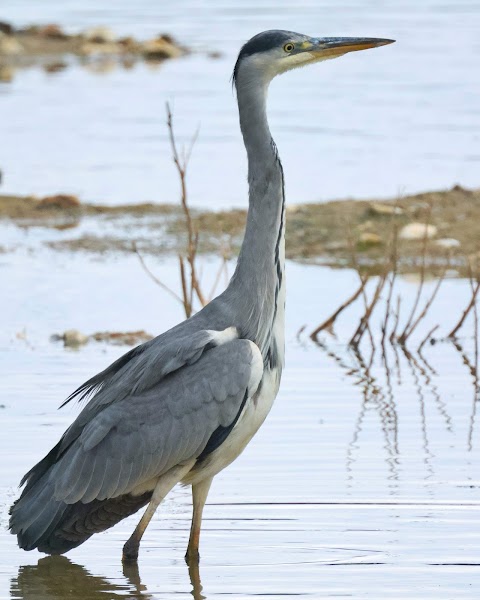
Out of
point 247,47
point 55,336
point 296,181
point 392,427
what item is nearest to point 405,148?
point 296,181

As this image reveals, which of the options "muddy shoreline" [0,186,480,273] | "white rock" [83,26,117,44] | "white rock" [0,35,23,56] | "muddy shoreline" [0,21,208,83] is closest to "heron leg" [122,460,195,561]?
"muddy shoreline" [0,186,480,273]

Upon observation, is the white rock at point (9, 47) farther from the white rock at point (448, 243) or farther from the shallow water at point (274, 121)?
the white rock at point (448, 243)

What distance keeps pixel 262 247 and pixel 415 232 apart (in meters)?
5.92

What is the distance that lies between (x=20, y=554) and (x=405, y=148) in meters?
10.7

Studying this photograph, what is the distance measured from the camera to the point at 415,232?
12.2 meters

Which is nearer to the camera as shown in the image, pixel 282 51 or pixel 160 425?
pixel 160 425

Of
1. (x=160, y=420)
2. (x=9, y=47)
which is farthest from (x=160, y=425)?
(x=9, y=47)

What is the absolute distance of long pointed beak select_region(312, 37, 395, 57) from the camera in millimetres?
6777

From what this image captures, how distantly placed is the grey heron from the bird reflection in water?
0.13 meters

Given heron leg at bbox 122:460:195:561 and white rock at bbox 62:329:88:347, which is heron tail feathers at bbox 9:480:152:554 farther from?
white rock at bbox 62:329:88:347

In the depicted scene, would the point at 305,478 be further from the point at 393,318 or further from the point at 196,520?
the point at 393,318

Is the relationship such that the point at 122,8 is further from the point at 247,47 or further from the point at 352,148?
the point at 247,47

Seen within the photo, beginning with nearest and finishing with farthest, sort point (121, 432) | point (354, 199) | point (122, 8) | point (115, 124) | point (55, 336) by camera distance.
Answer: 1. point (121, 432)
2. point (55, 336)
3. point (354, 199)
4. point (115, 124)
5. point (122, 8)

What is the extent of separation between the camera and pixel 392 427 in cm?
811
